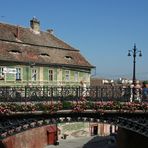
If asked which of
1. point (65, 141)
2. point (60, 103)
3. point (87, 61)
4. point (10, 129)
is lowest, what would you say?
point (65, 141)

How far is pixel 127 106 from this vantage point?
21.4 meters

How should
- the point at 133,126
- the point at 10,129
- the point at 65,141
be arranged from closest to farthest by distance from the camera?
1. the point at 10,129
2. the point at 133,126
3. the point at 65,141

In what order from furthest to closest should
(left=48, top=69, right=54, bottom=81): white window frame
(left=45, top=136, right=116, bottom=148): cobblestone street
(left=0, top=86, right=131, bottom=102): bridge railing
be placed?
1. (left=48, top=69, right=54, bottom=81): white window frame
2. (left=45, top=136, right=116, bottom=148): cobblestone street
3. (left=0, top=86, right=131, bottom=102): bridge railing

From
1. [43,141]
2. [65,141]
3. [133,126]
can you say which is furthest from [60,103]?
[65,141]

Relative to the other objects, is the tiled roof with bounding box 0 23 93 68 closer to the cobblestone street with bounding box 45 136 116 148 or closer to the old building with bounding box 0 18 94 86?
the old building with bounding box 0 18 94 86

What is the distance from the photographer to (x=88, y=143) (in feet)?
156

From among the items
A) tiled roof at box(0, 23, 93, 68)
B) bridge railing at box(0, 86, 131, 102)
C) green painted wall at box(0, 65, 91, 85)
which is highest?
tiled roof at box(0, 23, 93, 68)

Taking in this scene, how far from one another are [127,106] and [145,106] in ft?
3.05

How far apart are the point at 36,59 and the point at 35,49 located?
191cm

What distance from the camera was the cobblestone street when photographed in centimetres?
4560

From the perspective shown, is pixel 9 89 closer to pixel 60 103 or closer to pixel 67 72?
pixel 60 103

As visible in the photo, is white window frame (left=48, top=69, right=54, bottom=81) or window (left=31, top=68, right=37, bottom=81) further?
white window frame (left=48, top=69, right=54, bottom=81)

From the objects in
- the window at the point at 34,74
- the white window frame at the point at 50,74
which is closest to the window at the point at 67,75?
the white window frame at the point at 50,74

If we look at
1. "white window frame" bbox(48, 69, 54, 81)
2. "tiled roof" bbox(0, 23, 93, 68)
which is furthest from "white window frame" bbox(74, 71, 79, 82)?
"white window frame" bbox(48, 69, 54, 81)
